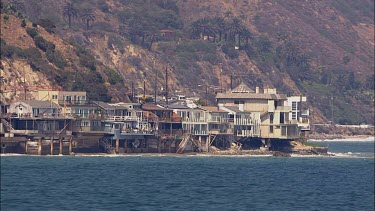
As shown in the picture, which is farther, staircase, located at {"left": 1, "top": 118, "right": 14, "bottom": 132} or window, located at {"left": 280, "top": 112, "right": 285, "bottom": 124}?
window, located at {"left": 280, "top": 112, "right": 285, "bottom": 124}

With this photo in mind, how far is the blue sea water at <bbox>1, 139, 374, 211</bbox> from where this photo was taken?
94125mm

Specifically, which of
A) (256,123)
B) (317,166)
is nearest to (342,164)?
(317,166)

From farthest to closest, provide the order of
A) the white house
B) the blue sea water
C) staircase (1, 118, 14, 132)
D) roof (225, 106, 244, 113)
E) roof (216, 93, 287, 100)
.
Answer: roof (216, 93, 287, 100) < roof (225, 106, 244, 113) < the white house < staircase (1, 118, 14, 132) < the blue sea water

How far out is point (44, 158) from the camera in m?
156

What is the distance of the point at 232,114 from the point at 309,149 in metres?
14.9

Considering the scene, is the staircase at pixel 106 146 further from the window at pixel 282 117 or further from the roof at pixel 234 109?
the window at pixel 282 117

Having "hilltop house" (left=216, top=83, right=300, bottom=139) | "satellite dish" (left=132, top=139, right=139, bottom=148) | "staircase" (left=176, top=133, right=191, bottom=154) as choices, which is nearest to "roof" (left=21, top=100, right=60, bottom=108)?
"satellite dish" (left=132, top=139, right=139, bottom=148)

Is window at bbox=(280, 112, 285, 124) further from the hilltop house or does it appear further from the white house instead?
the white house

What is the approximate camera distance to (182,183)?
119438mm

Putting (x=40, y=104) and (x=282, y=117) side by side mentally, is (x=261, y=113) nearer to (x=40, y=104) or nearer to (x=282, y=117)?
(x=282, y=117)

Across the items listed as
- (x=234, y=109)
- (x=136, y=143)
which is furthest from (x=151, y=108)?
(x=234, y=109)

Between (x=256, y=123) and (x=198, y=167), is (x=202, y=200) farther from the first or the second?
(x=256, y=123)

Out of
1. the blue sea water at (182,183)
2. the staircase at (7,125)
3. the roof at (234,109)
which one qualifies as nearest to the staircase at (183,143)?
the blue sea water at (182,183)

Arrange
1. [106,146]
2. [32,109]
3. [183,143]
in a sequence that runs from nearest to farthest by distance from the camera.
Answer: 1. [32,109]
2. [106,146]
3. [183,143]
